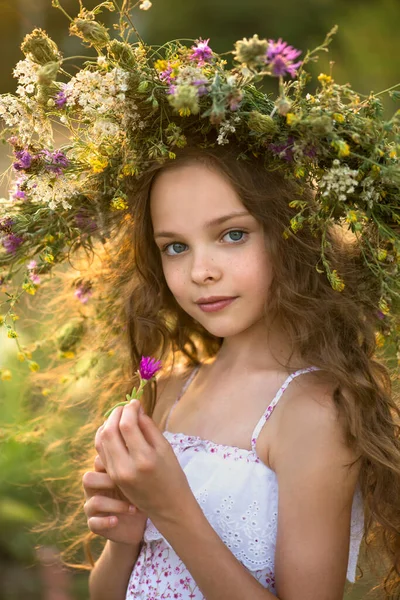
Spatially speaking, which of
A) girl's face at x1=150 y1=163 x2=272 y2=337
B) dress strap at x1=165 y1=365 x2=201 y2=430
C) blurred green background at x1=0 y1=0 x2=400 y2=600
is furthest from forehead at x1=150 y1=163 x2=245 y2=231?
dress strap at x1=165 y1=365 x2=201 y2=430

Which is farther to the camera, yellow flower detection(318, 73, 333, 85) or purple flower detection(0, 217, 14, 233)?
purple flower detection(0, 217, 14, 233)

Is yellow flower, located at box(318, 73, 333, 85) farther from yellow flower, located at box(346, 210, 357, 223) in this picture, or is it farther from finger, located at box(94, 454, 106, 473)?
finger, located at box(94, 454, 106, 473)

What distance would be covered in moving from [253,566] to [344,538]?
22 cm

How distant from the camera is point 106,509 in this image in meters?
1.78

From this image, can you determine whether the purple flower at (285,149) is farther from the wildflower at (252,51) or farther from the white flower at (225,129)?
the wildflower at (252,51)

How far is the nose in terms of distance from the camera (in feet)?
5.63

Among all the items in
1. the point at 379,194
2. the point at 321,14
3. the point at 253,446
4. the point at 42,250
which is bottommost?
the point at 253,446

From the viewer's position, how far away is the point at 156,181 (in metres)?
1.81

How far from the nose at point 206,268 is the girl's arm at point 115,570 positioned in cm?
77

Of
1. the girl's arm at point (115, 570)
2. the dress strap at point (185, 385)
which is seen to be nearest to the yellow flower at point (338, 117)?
the dress strap at point (185, 385)

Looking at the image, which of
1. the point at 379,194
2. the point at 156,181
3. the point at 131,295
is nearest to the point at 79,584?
the point at 131,295

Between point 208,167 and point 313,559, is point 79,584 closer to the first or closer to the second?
point 313,559

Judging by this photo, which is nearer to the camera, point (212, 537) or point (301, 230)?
point (212, 537)

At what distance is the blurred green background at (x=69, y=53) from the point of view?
3.20 meters
